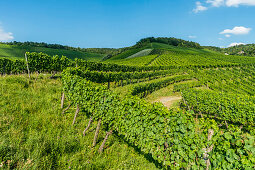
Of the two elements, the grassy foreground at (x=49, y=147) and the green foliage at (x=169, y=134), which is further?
the grassy foreground at (x=49, y=147)

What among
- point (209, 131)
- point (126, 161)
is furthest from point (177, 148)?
point (126, 161)

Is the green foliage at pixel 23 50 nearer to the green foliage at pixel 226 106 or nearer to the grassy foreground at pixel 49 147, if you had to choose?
the grassy foreground at pixel 49 147

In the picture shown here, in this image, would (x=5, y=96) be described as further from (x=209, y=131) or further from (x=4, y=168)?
(x=209, y=131)

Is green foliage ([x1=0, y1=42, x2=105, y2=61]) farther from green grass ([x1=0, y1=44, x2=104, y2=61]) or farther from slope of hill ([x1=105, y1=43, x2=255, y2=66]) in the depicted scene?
slope of hill ([x1=105, y1=43, x2=255, y2=66])

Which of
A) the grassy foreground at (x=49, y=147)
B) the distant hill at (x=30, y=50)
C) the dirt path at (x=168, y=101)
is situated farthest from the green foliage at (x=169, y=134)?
the distant hill at (x=30, y=50)

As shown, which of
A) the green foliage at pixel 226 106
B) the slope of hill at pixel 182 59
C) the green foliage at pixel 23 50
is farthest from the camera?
the green foliage at pixel 23 50

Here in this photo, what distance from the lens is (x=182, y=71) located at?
45219 millimetres

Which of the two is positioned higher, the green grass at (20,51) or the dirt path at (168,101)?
the green grass at (20,51)

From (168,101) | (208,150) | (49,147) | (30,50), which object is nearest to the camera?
(208,150)

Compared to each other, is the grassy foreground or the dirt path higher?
the grassy foreground

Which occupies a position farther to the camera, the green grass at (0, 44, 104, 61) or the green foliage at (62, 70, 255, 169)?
the green grass at (0, 44, 104, 61)

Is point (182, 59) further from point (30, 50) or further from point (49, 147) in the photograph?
point (30, 50)

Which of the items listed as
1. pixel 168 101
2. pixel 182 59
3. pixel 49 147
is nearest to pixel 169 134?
pixel 49 147

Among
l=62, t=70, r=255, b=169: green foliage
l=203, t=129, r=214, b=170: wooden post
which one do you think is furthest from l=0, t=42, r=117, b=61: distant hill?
l=203, t=129, r=214, b=170: wooden post
